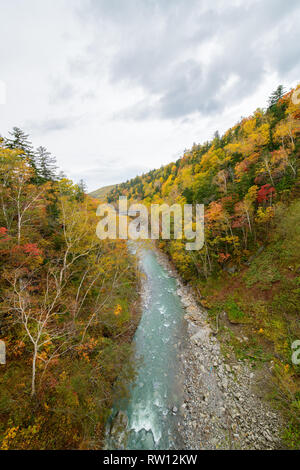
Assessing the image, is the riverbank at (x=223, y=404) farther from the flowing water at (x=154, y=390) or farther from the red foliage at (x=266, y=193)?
the red foliage at (x=266, y=193)

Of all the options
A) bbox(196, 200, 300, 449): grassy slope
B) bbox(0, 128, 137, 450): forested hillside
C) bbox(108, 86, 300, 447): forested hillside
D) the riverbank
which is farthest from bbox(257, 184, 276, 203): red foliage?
bbox(0, 128, 137, 450): forested hillside

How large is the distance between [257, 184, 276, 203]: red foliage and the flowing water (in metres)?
13.9

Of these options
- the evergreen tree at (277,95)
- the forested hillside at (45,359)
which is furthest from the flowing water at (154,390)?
the evergreen tree at (277,95)

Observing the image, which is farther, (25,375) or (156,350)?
(156,350)

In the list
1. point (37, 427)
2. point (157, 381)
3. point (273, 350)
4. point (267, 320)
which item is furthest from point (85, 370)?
point (267, 320)

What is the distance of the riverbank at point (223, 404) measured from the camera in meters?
6.54

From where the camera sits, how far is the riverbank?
257 inches

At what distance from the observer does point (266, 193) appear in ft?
49.5

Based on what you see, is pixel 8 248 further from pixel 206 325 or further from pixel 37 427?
pixel 206 325

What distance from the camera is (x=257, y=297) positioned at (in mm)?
11844

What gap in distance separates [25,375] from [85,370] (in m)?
2.64

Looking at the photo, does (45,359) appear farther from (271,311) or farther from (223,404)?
(271,311)

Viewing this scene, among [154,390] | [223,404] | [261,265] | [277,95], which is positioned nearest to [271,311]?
[261,265]
